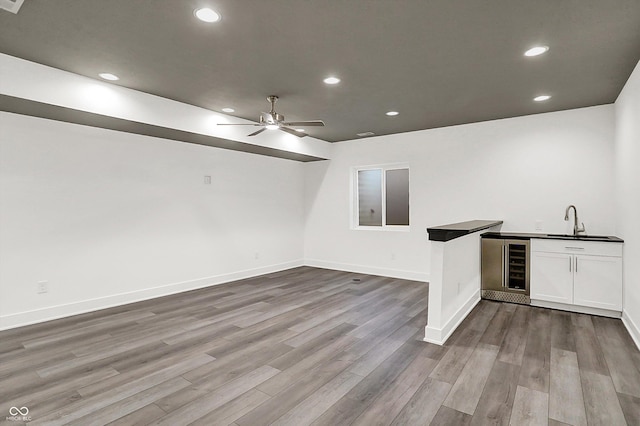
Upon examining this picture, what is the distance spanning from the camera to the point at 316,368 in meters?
2.67

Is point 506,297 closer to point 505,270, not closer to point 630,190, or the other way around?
point 505,270

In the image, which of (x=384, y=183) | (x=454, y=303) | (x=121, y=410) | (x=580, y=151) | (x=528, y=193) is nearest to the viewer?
(x=121, y=410)

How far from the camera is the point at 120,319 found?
3846 mm

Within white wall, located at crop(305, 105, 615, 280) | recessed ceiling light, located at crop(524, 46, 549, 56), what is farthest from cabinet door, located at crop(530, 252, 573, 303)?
recessed ceiling light, located at crop(524, 46, 549, 56)

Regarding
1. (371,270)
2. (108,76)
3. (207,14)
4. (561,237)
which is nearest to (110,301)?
(108,76)

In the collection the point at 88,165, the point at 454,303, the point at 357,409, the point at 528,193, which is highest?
the point at 88,165

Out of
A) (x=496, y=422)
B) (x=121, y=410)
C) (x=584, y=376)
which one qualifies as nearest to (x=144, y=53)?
(x=121, y=410)

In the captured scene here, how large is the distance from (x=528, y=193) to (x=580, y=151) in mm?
805

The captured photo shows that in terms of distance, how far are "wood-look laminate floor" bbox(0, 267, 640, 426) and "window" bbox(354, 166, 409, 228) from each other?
2.44m

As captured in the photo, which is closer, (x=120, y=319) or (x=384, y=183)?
(x=120, y=319)

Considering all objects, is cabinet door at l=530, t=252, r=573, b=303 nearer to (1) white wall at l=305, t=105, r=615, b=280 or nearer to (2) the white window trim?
(1) white wall at l=305, t=105, r=615, b=280

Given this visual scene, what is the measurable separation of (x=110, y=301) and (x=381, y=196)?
473 cm

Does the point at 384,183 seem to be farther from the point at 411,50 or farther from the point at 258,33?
the point at 258,33

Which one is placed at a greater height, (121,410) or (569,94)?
(569,94)
